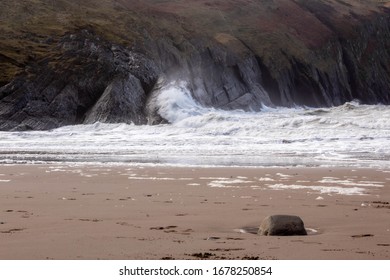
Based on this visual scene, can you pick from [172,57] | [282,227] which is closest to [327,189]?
[282,227]

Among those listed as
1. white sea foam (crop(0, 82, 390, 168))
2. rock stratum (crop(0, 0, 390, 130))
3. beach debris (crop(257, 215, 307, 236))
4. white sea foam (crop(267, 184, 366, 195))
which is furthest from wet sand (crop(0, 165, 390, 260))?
rock stratum (crop(0, 0, 390, 130))

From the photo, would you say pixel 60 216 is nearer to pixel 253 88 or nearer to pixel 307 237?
pixel 307 237

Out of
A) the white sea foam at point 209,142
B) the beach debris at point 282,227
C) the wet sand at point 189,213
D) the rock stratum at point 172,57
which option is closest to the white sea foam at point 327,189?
the wet sand at point 189,213

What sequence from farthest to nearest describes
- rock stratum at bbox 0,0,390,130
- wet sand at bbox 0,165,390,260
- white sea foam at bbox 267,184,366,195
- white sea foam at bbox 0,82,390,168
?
rock stratum at bbox 0,0,390,130 < white sea foam at bbox 0,82,390,168 < white sea foam at bbox 267,184,366,195 < wet sand at bbox 0,165,390,260

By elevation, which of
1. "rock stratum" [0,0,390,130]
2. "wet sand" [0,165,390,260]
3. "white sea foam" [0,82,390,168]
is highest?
"rock stratum" [0,0,390,130]

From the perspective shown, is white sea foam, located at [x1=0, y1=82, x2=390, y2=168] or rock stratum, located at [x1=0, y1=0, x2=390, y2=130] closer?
white sea foam, located at [x1=0, y1=82, x2=390, y2=168]

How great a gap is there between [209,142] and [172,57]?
17.4m

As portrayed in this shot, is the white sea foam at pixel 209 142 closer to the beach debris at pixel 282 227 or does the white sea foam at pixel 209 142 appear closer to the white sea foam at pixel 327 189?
the white sea foam at pixel 327 189

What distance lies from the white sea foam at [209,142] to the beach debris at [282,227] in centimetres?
825

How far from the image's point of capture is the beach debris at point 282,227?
593 centimetres

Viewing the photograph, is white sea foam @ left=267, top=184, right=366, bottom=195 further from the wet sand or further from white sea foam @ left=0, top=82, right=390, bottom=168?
→ white sea foam @ left=0, top=82, right=390, bottom=168

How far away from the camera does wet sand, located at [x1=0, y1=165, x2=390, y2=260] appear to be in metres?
5.21

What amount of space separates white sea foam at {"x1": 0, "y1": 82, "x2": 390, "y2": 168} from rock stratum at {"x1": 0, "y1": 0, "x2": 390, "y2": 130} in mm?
2220

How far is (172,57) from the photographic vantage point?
38.4 m
